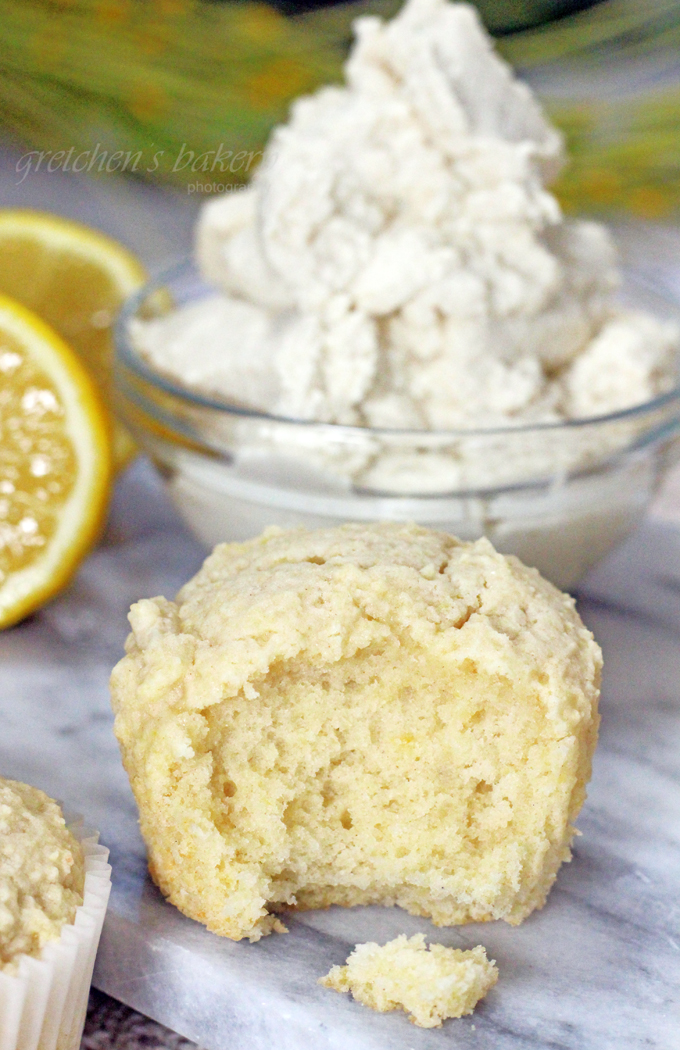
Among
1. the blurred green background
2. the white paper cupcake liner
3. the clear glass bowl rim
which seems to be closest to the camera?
the white paper cupcake liner

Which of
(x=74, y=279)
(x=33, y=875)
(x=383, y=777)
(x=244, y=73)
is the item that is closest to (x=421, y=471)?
(x=383, y=777)

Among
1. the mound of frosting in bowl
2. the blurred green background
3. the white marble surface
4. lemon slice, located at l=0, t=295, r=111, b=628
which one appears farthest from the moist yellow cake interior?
the blurred green background

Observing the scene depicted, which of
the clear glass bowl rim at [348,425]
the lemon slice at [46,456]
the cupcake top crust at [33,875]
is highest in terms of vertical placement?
the clear glass bowl rim at [348,425]

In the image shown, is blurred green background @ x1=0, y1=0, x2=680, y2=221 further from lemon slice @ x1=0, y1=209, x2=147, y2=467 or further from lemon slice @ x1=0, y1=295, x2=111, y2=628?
lemon slice @ x1=0, y1=295, x2=111, y2=628

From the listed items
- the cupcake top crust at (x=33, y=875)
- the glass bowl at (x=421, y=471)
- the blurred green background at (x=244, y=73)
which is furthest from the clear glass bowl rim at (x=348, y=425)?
the blurred green background at (x=244, y=73)

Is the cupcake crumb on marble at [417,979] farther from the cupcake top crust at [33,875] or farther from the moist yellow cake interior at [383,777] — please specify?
the cupcake top crust at [33,875]

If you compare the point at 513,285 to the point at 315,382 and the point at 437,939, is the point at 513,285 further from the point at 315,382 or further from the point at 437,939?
the point at 437,939

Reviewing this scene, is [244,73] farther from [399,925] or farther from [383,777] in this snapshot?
[399,925]
